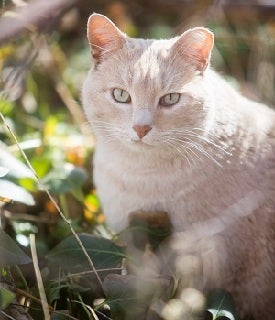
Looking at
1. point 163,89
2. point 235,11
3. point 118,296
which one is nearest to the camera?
point 118,296

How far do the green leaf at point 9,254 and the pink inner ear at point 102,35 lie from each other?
684 mm

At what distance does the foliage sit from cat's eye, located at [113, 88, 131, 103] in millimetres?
316

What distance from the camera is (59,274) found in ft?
5.82

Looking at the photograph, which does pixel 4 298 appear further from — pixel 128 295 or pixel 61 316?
pixel 128 295

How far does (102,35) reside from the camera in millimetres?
1829

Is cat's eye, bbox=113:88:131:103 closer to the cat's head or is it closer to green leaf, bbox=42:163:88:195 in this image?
the cat's head

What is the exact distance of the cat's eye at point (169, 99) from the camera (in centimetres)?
178

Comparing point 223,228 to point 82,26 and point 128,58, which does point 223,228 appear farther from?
point 82,26

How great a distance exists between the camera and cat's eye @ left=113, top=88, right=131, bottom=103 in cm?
180

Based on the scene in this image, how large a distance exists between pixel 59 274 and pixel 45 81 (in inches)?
62.4

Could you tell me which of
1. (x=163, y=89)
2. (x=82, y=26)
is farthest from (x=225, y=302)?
(x=82, y=26)

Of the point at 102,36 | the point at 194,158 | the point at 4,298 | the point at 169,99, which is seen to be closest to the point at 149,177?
the point at 194,158

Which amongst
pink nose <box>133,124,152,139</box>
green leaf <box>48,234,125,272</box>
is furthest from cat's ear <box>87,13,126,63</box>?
green leaf <box>48,234,125,272</box>

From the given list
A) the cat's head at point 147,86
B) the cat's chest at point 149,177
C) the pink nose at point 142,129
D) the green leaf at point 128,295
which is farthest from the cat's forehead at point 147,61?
the green leaf at point 128,295
